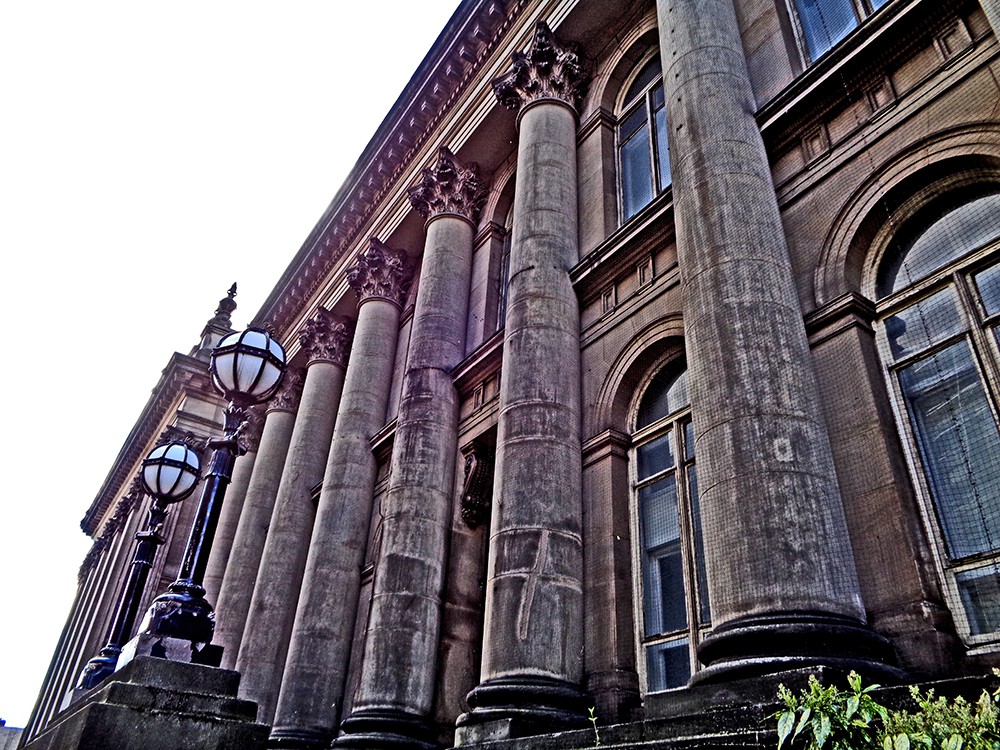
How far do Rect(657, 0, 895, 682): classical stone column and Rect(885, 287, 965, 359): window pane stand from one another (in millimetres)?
971

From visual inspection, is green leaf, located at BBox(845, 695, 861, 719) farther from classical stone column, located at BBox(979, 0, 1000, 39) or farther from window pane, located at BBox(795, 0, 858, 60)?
window pane, located at BBox(795, 0, 858, 60)

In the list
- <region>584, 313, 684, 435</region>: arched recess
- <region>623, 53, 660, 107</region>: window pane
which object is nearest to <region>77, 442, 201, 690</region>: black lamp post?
<region>584, 313, 684, 435</region>: arched recess

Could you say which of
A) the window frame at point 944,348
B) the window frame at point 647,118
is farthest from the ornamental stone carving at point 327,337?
the window frame at point 944,348

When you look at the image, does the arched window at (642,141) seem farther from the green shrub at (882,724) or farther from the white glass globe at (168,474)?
the green shrub at (882,724)

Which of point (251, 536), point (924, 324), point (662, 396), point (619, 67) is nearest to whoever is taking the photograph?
point (924, 324)

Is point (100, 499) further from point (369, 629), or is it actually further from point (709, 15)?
point (709, 15)

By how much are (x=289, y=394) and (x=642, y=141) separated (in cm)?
1434

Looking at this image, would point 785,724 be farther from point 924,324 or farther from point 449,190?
point 449,190

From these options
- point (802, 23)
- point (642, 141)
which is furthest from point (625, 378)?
point (802, 23)

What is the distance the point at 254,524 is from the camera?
69.4ft

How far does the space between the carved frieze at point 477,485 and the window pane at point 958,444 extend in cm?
737

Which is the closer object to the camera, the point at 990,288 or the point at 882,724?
the point at 882,724

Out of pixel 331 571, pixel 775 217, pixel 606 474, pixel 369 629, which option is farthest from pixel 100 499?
pixel 775 217

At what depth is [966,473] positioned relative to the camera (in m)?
6.50
